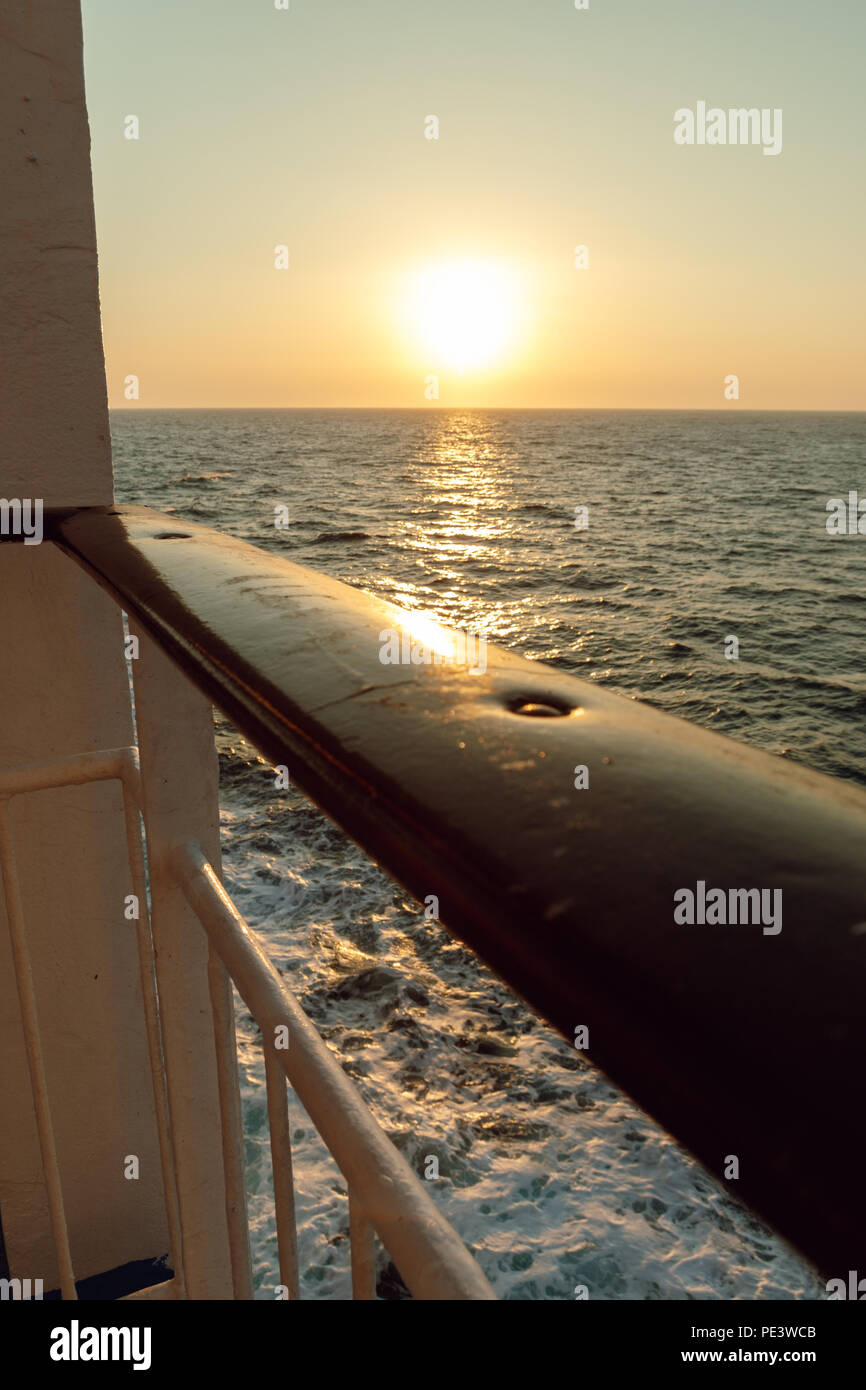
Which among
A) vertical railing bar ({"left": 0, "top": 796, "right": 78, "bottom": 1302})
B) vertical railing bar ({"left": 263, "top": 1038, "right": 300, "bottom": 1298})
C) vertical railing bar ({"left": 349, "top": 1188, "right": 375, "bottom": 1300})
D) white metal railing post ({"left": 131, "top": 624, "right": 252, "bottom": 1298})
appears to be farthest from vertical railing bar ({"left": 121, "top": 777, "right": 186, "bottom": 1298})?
vertical railing bar ({"left": 349, "top": 1188, "right": 375, "bottom": 1300})

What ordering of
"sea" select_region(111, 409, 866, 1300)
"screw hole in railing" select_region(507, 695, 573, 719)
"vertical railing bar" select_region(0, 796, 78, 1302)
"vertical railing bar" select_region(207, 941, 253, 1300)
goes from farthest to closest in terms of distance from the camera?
"sea" select_region(111, 409, 866, 1300), "vertical railing bar" select_region(0, 796, 78, 1302), "vertical railing bar" select_region(207, 941, 253, 1300), "screw hole in railing" select_region(507, 695, 573, 719)

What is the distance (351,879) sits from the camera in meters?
7.24

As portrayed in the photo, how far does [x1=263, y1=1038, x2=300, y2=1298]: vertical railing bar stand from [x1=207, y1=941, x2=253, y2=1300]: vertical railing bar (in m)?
0.14

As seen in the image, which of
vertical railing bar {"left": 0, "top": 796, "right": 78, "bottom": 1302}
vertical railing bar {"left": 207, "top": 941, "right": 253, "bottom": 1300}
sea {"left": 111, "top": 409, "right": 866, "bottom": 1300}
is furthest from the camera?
sea {"left": 111, "top": 409, "right": 866, "bottom": 1300}

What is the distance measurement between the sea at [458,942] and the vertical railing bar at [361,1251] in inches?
7.1

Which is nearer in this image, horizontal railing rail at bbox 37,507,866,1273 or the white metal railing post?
horizontal railing rail at bbox 37,507,866,1273

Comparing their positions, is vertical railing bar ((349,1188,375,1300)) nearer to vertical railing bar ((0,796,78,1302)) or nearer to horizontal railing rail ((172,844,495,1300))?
horizontal railing rail ((172,844,495,1300))

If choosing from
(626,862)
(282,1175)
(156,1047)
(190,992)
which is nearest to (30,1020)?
(156,1047)

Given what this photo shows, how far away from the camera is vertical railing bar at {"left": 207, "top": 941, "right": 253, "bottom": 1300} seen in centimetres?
94

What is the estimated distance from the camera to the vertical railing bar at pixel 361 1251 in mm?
600

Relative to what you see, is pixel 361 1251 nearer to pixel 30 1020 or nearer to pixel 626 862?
pixel 626 862
